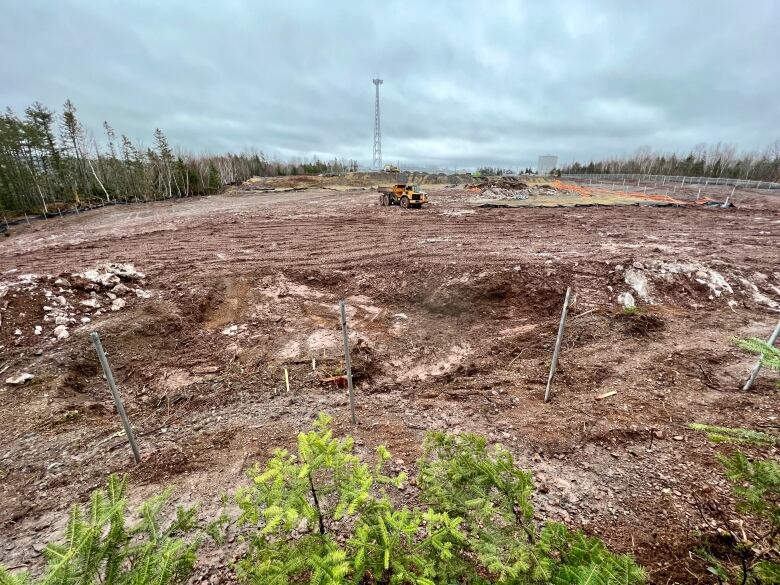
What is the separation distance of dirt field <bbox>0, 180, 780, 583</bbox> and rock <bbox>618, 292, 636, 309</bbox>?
19 cm

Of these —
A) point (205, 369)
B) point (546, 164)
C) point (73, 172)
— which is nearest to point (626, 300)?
point (205, 369)

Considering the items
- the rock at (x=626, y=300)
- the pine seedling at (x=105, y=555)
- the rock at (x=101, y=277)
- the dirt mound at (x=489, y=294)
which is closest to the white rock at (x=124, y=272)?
the rock at (x=101, y=277)

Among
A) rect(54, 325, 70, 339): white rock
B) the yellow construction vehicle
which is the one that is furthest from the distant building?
rect(54, 325, 70, 339): white rock

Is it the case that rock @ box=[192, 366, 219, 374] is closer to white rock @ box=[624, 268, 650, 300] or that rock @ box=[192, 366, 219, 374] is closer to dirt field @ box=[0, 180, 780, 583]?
dirt field @ box=[0, 180, 780, 583]

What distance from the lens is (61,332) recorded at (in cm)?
668

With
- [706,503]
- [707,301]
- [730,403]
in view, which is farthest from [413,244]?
[706,503]

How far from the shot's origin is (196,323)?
8.00 meters

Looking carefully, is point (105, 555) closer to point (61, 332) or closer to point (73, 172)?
point (61, 332)

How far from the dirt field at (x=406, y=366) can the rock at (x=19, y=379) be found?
80 millimetres

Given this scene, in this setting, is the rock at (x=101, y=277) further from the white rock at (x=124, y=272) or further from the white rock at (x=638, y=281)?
the white rock at (x=638, y=281)

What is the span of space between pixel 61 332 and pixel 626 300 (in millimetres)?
12181

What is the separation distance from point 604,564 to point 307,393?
4761 millimetres

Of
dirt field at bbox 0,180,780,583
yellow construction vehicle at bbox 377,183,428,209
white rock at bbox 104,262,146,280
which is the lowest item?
dirt field at bbox 0,180,780,583

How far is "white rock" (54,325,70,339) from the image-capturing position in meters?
6.61
